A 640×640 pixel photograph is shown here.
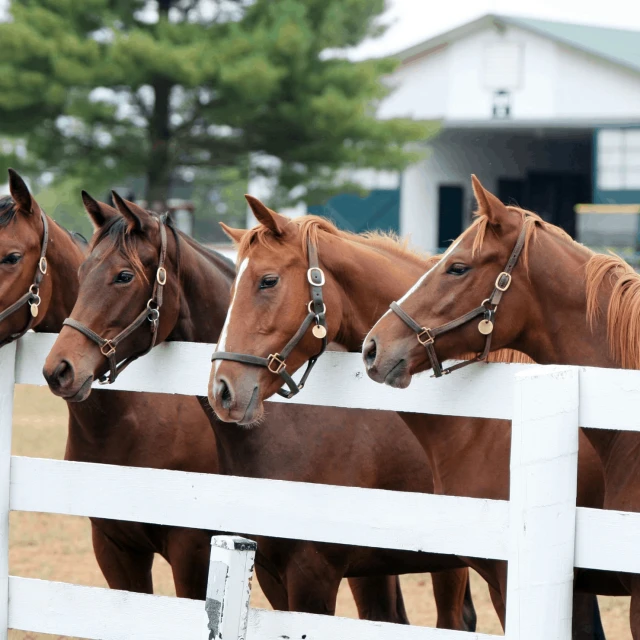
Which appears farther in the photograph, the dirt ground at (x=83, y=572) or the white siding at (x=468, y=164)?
the white siding at (x=468, y=164)

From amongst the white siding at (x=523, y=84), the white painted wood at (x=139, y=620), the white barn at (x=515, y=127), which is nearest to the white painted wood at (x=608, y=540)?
the white painted wood at (x=139, y=620)

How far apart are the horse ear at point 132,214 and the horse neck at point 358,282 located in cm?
78

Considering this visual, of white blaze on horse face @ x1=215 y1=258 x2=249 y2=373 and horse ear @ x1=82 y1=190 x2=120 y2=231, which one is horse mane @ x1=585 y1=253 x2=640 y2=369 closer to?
white blaze on horse face @ x1=215 y1=258 x2=249 y2=373

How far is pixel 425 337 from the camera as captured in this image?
10.9ft

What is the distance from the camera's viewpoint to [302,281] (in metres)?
3.61

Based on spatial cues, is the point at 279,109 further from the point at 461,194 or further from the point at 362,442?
the point at 362,442

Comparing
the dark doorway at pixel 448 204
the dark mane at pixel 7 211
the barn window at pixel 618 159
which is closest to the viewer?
the dark mane at pixel 7 211

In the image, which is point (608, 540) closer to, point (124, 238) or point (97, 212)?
point (124, 238)

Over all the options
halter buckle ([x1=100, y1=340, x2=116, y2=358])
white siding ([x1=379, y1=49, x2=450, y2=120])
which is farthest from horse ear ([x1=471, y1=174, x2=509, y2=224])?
white siding ([x1=379, y1=49, x2=450, y2=120])

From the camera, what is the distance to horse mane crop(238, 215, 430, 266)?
3.65 metres

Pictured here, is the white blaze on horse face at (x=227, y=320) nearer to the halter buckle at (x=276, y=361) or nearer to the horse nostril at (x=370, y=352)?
the halter buckle at (x=276, y=361)

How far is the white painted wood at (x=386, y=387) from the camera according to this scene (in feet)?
8.99

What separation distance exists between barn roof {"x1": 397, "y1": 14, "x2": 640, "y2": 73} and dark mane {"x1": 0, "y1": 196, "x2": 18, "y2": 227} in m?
24.4

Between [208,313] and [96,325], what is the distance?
586 millimetres
